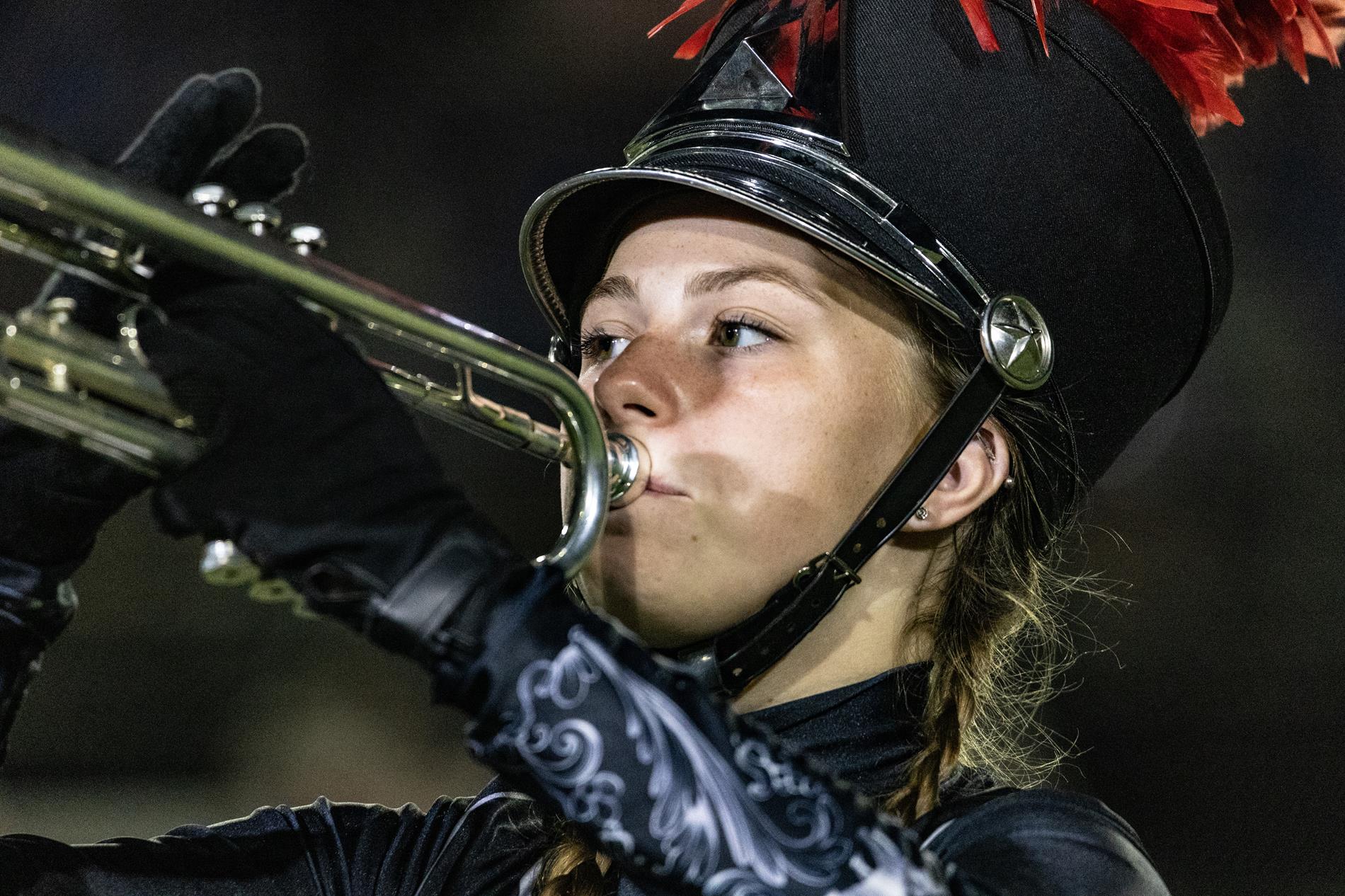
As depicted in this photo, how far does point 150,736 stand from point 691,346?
1.88 metres

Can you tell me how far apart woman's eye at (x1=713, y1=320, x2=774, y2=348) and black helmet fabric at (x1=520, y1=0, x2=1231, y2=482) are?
13 centimetres

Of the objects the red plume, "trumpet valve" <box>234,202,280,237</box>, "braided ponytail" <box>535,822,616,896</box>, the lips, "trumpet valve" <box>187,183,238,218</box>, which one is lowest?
"braided ponytail" <box>535,822,616,896</box>

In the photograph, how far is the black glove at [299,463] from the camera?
0.85 m

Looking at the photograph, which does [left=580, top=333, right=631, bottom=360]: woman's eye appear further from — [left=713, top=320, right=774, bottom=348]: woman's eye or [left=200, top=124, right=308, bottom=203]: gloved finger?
[left=200, top=124, right=308, bottom=203]: gloved finger

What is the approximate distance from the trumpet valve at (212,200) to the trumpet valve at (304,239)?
0.05 meters

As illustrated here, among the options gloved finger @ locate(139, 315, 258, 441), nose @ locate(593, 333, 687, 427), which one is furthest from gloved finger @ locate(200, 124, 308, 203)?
nose @ locate(593, 333, 687, 427)

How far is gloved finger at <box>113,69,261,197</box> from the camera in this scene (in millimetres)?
993

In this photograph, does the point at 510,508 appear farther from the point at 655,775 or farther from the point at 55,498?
the point at 655,775

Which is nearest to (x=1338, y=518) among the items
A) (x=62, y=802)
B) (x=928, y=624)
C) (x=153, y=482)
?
(x=928, y=624)

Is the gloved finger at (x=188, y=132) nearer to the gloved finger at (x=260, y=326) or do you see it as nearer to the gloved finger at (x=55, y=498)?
the gloved finger at (x=260, y=326)

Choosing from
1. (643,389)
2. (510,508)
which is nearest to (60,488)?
(643,389)

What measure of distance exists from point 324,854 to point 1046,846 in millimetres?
751

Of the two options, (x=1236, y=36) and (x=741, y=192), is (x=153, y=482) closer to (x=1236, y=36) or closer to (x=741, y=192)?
(x=741, y=192)

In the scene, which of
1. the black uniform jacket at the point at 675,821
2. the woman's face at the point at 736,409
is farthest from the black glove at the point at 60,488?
the woman's face at the point at 736,409
